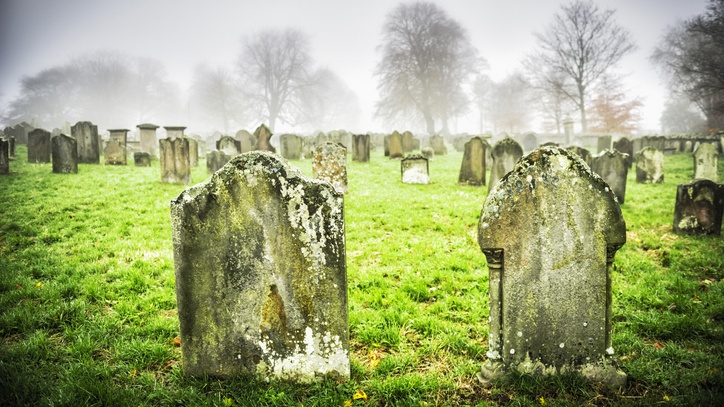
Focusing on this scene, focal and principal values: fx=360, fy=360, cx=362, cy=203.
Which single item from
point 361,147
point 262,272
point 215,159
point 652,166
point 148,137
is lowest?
point 262,272

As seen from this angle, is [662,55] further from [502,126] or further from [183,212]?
[183,212]

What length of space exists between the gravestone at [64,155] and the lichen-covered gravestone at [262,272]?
1247 cm

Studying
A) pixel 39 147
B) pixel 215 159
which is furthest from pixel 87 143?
pixel 215 159

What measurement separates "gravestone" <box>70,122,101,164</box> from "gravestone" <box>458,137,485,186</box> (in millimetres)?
14754

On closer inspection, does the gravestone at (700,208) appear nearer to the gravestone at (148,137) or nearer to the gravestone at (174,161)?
the gravestone at (174,161)

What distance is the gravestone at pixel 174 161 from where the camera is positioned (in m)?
10.6

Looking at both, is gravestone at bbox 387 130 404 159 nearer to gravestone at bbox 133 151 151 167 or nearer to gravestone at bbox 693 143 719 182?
gravestone at bbox 133 151 151 167

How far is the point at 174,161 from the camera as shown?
1082 cm

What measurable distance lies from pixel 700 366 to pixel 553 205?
1796 millimetres

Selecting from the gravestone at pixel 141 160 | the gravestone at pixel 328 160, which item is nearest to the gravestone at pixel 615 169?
the gravestone at pixel 328 160

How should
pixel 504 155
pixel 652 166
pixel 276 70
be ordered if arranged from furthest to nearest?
pixel 276 70 < pixel 652 166 < pixel 504 155

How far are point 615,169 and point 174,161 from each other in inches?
484

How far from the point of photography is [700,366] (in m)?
2.79

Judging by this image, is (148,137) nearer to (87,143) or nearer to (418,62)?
(87,143)
